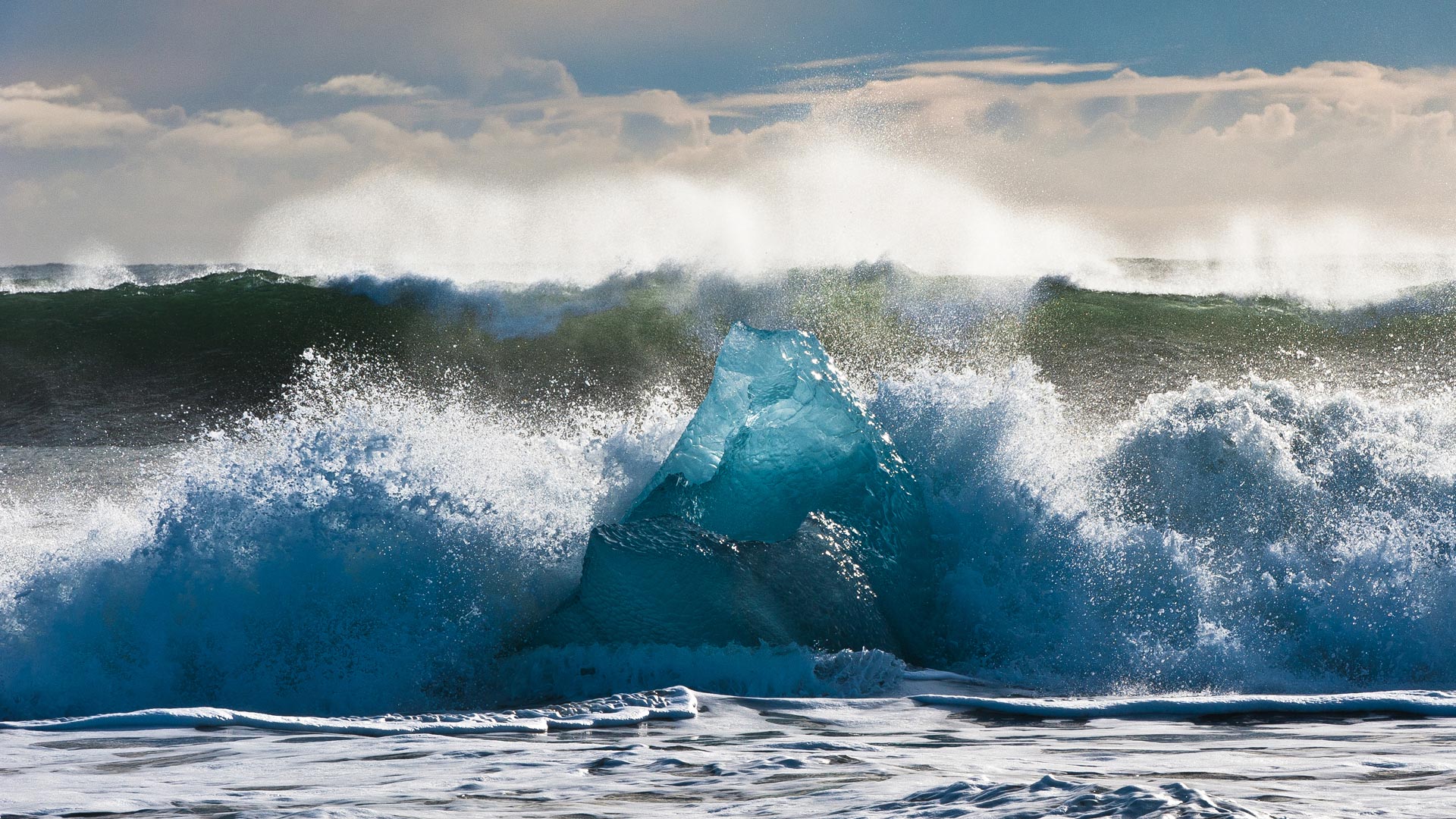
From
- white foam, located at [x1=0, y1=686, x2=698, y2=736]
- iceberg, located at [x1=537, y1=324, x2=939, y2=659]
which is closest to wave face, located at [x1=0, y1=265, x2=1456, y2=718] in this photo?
iceberg, located at [x1=537, y1=324, x2=939, y2=659]

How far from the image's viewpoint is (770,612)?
497 centimetres

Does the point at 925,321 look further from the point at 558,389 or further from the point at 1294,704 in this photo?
the point at 1294,704

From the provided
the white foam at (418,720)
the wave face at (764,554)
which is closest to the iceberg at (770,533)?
the wave face at (764,554)

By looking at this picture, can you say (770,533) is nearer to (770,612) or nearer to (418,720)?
(770,612)

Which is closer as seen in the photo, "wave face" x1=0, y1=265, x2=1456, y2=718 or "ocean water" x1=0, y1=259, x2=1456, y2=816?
"ocean water" x1=0, y1=259, x2=1456, y2=816

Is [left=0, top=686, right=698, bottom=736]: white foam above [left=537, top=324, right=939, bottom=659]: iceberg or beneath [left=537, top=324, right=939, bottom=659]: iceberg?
beneath

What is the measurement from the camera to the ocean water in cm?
342

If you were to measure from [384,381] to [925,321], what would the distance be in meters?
7.28

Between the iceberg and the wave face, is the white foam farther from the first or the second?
the iceberg

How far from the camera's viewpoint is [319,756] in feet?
12.2

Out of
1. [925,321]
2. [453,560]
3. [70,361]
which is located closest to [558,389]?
[925,321]

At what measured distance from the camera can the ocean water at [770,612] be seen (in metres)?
3.42

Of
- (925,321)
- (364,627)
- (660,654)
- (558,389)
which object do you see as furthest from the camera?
(925,321)

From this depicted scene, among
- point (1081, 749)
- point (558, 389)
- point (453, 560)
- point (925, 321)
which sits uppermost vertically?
point (925, 321)
